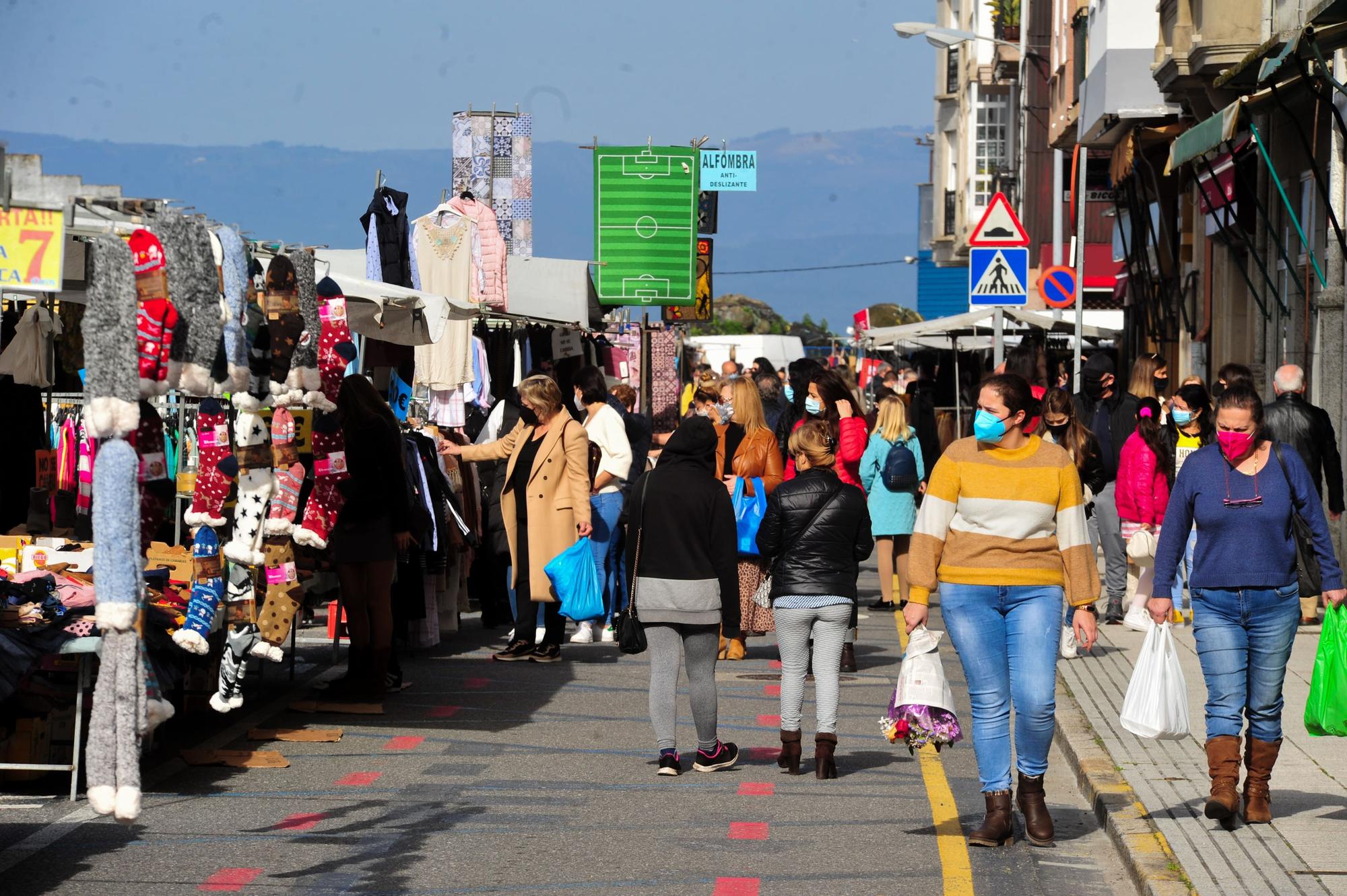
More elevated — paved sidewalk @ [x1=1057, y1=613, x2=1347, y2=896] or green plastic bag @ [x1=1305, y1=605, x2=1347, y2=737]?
green plastic bag @ [x1=1305, y1=605, x2=1347, y2=737]

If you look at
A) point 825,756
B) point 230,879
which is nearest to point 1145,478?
point 825,756

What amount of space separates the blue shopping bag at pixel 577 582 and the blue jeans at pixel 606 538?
92cm

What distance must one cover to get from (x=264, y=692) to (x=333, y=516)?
9.32ft

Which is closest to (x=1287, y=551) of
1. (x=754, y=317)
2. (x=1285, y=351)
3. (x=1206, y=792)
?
(x=1206, y=792)

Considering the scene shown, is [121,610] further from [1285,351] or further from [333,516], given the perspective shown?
[1285,351]

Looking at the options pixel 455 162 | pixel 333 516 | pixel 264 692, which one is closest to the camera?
pixel 333 516

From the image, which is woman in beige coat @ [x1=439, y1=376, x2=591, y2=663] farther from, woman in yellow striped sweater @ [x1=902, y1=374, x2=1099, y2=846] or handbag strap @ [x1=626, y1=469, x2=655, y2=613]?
woman in yellow striped sweater @ [x1=902, y1=374, x2=1099, y2=846]

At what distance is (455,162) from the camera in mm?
33188

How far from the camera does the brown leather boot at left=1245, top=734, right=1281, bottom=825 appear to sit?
8.05 meters

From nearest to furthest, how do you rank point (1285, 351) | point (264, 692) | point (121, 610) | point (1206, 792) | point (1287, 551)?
point (121, 610) < point (1287, 551) < point (1206, 792) < point (264, 692) < point (1285, 351)

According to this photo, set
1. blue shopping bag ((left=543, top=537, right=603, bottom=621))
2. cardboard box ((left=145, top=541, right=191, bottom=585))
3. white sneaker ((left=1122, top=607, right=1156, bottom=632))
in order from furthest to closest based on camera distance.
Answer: white sneaker ((left=1122, top=607, right=1156, bottom=632)) → blue shopping bag ((left=543, top=537, right=603, bottom=621)) → cardboard box ((left=145, top=541, right=191, bottom=585))

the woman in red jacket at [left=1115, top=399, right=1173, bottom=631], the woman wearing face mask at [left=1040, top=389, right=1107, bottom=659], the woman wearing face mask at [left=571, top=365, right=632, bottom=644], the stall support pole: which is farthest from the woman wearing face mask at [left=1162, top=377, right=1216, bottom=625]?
the stall support pole

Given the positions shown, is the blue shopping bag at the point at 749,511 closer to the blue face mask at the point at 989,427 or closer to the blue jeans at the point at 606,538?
the blue jeans at the point at 606,538

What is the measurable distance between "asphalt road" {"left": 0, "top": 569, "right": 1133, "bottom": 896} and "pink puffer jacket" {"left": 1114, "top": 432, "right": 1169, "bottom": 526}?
11.3 ft
